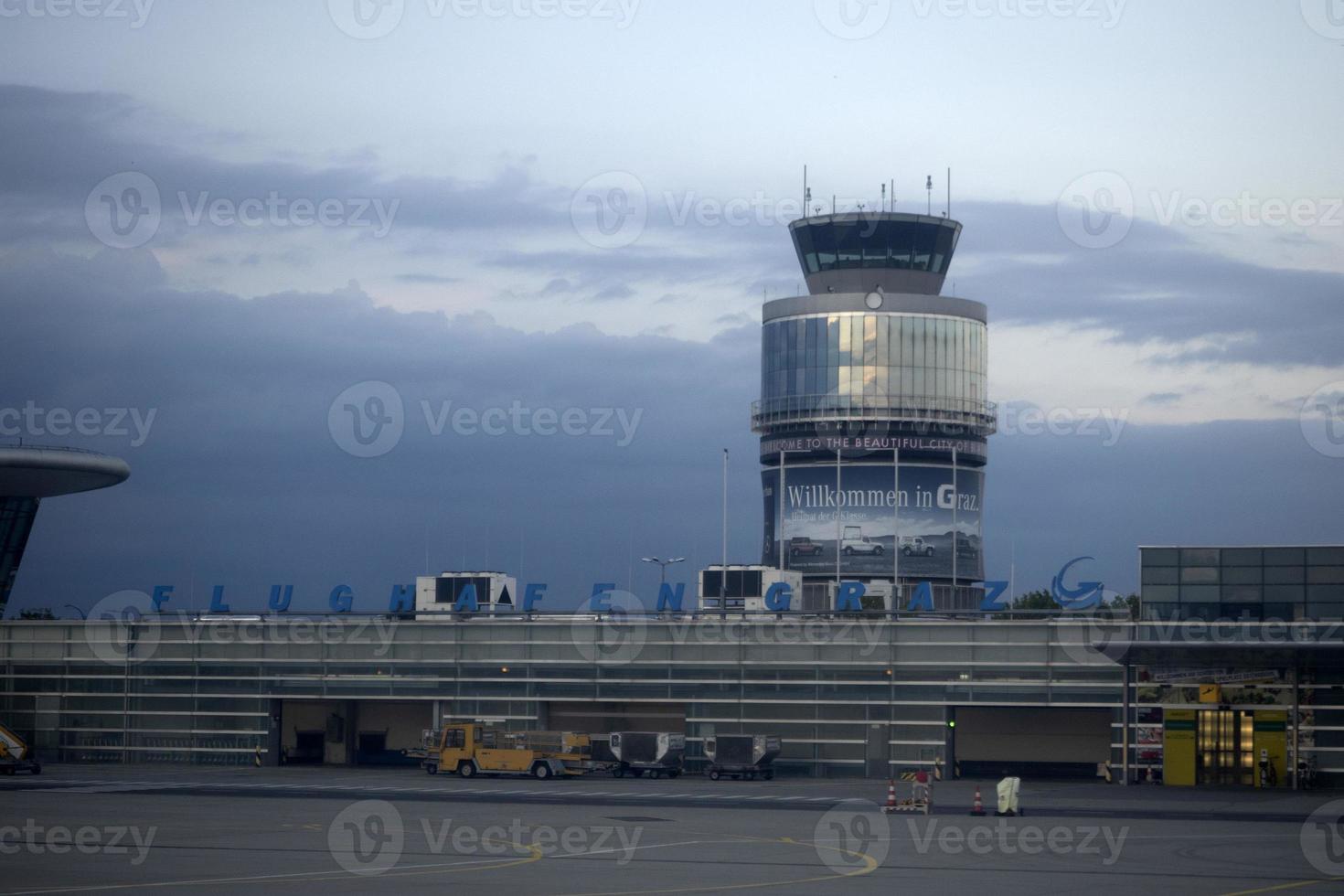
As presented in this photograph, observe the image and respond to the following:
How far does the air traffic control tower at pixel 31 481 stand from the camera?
443 ft

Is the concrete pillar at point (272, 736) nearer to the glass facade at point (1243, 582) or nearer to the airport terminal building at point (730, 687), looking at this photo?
the airport terminal building at point (730, 687)

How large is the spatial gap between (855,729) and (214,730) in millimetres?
38433

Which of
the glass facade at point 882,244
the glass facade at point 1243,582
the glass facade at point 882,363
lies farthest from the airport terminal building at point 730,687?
the glass facade at point 882,244

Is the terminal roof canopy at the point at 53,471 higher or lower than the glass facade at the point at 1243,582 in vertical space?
higher

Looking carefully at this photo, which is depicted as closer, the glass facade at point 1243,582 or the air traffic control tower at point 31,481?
the glass facade at point 1243,582

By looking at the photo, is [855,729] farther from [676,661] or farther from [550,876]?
[550,876]

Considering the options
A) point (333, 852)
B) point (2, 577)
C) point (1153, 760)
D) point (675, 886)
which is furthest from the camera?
point (2, 577)

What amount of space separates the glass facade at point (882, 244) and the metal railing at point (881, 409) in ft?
43.4

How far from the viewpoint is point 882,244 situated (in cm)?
15325

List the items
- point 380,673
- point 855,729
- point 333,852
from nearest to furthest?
point 333,852
point 855,729
point 380,673

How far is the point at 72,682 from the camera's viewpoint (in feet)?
330

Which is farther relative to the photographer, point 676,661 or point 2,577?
point 2,577

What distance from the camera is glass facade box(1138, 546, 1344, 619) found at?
8438 centimetres

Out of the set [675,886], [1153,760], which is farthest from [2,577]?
[675,886]
